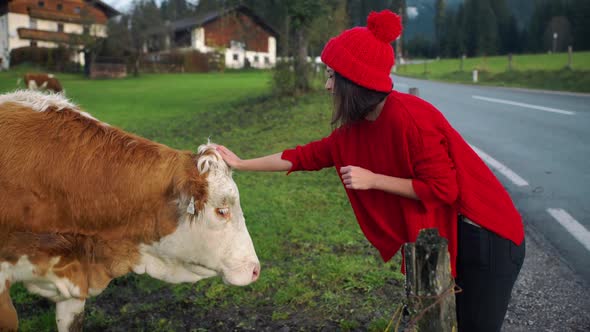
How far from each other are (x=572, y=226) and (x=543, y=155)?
158 inches

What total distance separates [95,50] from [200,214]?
5099cm

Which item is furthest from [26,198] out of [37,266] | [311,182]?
[311,182]

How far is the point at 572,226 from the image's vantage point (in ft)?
20.1

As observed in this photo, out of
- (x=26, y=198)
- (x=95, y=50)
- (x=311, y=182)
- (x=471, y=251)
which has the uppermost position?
(x=95, y=50)

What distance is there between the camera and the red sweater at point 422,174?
2633 mm

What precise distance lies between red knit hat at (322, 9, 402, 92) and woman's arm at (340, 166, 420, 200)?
391 mm

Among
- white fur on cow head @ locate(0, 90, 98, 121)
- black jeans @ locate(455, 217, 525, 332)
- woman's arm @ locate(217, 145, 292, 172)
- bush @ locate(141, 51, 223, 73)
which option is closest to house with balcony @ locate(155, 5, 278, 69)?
bush @ locate(141, 51, 223, 73)

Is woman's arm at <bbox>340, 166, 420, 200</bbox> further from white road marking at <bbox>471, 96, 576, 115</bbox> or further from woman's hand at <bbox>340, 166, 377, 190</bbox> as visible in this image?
white road marking at <bbox>471, 96, 576, 115</bbox>

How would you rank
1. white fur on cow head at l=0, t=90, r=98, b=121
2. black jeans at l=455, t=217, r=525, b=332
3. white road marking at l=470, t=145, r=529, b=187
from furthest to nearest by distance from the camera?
white road marking at l=470, t=145, r=529, b=187 → white fur on cow head at l=0, t=90, r=98, b=121 → black jeans at l=455, t=217, r=525, b=332

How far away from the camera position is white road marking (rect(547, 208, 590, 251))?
5694 mm

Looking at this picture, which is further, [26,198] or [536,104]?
[536,104]

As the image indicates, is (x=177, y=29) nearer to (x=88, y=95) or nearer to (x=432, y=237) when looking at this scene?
(x=88, y=95)

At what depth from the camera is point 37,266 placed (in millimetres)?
3441

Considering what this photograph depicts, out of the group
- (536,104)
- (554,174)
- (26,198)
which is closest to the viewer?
(26,198)
